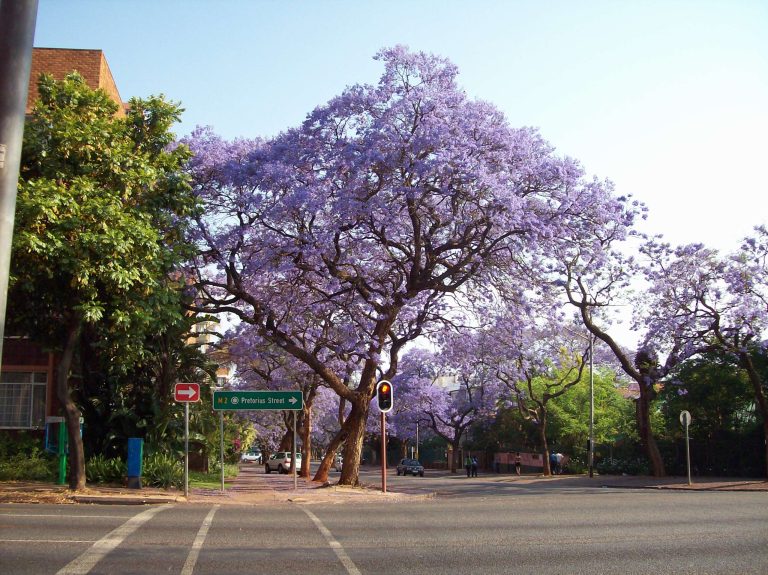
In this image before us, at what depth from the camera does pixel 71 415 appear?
20.0 metres

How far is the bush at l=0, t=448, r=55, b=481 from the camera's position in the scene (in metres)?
22.8

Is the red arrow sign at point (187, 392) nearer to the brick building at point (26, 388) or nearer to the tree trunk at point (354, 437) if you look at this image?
the tree trunk at point (354, 437)

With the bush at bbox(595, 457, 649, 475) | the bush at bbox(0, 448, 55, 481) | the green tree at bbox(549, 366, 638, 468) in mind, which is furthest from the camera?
the green tree at bbox(549, 366, 638, 468)

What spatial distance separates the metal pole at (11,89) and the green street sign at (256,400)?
1904 cm

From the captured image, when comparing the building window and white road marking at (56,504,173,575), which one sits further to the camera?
the building window

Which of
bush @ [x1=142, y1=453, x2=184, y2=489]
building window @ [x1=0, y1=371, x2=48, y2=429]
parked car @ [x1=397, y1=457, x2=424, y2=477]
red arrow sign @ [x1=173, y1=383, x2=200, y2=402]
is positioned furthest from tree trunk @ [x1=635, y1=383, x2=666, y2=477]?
building window @ [x1=0, y1=371, x2=48, y2=429]

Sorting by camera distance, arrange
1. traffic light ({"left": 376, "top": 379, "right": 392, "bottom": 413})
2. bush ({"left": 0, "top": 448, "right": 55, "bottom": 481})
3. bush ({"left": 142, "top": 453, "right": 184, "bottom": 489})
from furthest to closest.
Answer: traffic light ({"left": 376, "top": 379, "right": 392, "bottom": 413}) < bush ({"left": 142, "top": 453, "right": 184, "bottom": 489}) < bush ({"left": 0, "top": 448, "right": 55, "bottom": 481})

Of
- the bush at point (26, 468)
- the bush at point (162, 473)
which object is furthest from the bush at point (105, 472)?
the bush at point (26, 468)

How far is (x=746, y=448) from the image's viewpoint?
37375mm

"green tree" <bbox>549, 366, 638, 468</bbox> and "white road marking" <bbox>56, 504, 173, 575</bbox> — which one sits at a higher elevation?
"green tree" <bbox>549, 366, 638, 468</bbox>

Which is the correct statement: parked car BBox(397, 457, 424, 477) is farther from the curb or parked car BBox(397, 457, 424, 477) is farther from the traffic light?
the curb

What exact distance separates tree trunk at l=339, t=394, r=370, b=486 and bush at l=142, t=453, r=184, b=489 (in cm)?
577

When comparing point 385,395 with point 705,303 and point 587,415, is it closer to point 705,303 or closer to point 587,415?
point 705,303

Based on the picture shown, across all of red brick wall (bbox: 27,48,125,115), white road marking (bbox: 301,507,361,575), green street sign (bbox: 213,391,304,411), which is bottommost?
white road marking (bbox: 301,507,361,575)
